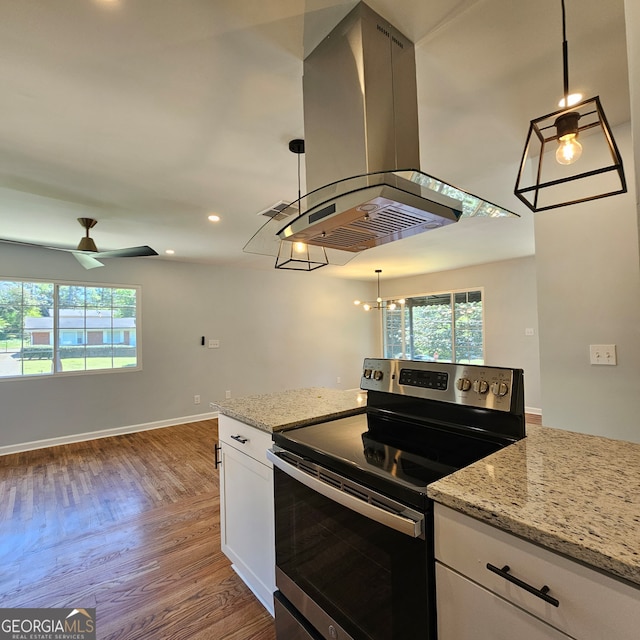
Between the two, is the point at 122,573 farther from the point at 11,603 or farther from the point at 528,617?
the point at 528,617

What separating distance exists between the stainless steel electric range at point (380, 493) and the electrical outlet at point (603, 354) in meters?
1.08

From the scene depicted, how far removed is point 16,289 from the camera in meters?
4.24

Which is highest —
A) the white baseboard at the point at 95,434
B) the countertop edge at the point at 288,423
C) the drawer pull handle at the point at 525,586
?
the countertop edge at the point at 288,423

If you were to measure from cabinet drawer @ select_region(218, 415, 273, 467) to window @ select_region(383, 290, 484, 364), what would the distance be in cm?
524

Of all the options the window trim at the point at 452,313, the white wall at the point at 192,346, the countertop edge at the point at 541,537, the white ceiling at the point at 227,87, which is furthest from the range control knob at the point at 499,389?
the window trim at the point at 452,313

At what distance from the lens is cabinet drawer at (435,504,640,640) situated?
2.07 feet

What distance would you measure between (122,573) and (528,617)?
7.28 ft

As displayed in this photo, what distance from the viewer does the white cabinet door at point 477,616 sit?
0.74 metres

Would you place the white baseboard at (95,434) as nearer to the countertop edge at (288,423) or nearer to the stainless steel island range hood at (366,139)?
the countertop edge at (288,423)

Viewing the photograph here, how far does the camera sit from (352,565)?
3.70ft

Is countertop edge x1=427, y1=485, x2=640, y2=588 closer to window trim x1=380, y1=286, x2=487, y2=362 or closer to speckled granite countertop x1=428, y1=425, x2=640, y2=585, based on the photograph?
speckled granite countertop x1=428, y1=425, x2=640, y2=585

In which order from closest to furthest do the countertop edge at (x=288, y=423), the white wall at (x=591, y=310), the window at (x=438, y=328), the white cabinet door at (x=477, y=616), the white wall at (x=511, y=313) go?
the white cabinet door at (x=477, y=616), the countertop edge at (x=288, y=423), the white wall at (x=591, y=310), the white wall at (x=511, y=313), the window at (x=438, y=328)

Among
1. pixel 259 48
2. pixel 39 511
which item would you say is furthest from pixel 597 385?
pixel 39 511

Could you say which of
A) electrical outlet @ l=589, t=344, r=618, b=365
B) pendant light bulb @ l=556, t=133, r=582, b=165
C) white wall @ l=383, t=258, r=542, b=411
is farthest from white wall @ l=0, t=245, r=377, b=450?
pendant light bulb @ l=556, t=133, r=582, b=165
